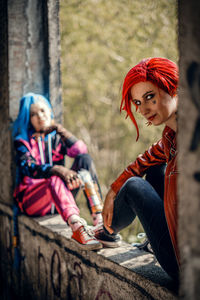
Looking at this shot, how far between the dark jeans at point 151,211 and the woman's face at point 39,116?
3.76 feet

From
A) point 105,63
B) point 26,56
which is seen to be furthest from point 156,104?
point 105,63

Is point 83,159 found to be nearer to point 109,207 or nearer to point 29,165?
point 29,165

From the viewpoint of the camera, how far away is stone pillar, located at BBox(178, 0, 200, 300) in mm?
666

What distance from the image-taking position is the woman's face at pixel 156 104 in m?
1.34

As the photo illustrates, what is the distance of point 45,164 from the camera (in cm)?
232

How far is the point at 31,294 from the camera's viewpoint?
2.53m

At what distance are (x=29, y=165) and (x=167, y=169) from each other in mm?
1337

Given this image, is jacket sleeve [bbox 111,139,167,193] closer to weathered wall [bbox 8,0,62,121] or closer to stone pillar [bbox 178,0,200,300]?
stone pillar [bbox 178,0,200,300]

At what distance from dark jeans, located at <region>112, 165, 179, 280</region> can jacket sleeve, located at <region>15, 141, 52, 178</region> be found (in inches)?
31.7

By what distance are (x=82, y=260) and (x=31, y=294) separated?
0.98 m

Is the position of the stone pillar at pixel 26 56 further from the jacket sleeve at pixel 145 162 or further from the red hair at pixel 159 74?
the red hair at pixel 159 74

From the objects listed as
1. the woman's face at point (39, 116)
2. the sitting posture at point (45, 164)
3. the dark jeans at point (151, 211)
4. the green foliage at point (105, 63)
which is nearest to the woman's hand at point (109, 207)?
the dark jeans at point (151, 211)

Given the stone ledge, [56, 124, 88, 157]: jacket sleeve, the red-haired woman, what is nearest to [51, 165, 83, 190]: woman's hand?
[56, 124, 88, 157]: jacket sleeve

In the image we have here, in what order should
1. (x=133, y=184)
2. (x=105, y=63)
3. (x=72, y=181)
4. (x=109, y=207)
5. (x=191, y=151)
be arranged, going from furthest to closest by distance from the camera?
1. (x=105, y=63)
2. (x=72, y=181)
3. (x=109, y=207)
4. (x=133, y=184)
5. (x=191, y=151)
